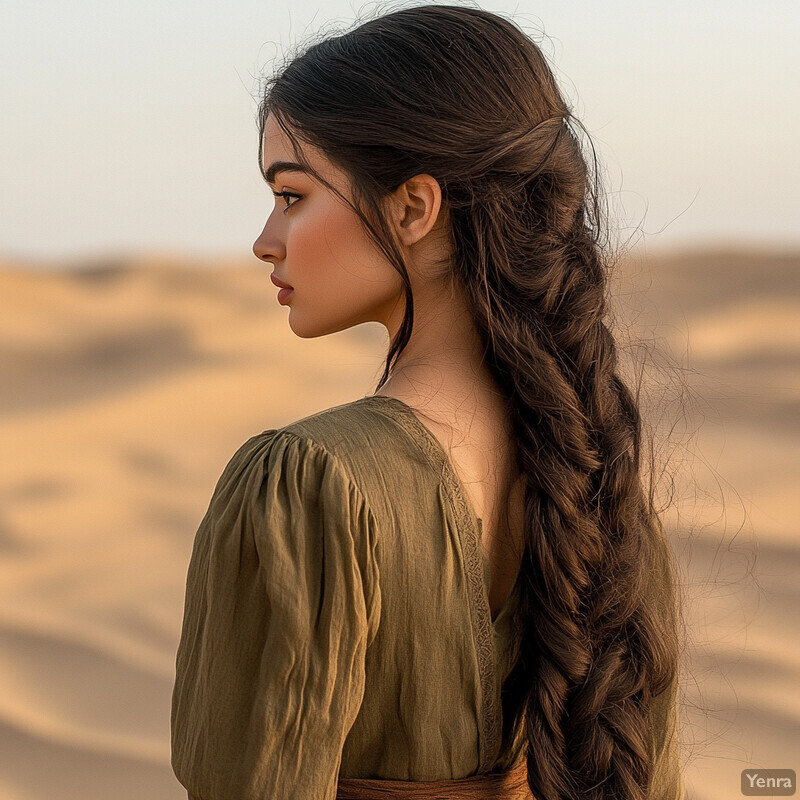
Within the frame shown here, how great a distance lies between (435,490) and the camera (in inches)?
58.7

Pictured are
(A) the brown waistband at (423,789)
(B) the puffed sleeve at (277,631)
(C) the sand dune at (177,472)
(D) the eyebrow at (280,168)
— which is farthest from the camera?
(C) the sand dune at (177,472)

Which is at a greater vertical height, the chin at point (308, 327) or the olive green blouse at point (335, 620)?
the chin at point (308, 327)

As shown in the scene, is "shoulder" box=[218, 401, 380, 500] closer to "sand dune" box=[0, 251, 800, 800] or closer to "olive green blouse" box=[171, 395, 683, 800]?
"olive green blouse" box=[171, 395, 683, 800]

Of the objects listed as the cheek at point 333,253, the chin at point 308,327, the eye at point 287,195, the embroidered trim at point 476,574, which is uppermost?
the eye at point 287,195

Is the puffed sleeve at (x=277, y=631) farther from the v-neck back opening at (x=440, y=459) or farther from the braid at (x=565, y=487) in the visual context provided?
the braid at (x=565, y=487)

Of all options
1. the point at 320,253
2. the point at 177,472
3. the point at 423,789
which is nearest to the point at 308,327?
the point at 320,253

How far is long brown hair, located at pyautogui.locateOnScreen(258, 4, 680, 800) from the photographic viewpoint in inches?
61.7

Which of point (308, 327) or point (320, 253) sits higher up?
point (320, 253)

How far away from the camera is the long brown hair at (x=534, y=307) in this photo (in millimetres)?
1567

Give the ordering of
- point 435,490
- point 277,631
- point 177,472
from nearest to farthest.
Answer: point 277,631 < point 435,490 < point 177,472

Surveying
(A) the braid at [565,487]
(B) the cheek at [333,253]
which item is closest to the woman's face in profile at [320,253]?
(B) the cheek at [333,253]

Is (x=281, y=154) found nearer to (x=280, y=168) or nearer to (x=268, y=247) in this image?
(x=280, y=168)

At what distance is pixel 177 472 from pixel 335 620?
11030 mm

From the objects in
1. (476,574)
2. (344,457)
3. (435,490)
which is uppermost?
(344,457)
